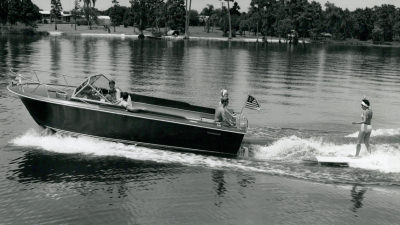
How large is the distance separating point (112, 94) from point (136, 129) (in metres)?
1.65

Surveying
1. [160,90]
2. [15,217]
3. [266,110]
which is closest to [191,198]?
[15,217]

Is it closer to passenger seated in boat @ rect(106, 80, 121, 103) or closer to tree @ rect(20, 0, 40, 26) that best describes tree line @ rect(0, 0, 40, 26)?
tree @ rect(20, 0, 40, 26)

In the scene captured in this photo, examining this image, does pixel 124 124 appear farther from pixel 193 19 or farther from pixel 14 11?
pixel 193 19

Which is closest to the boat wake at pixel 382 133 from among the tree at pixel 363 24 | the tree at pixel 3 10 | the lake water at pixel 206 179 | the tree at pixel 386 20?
the lake water at pixel 206 179

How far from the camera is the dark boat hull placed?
14.5m

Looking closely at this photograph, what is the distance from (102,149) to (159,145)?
72.8 inches

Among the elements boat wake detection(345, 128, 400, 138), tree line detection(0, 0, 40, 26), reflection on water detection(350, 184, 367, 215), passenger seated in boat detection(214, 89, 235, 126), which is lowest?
reflection on water detection(350, 184, 367, 215)

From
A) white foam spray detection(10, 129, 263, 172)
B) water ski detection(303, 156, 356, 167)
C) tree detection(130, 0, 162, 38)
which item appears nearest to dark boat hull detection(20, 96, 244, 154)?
white foam spray detection(10, 129, 263, 172)

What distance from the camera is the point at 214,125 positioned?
1445 cm

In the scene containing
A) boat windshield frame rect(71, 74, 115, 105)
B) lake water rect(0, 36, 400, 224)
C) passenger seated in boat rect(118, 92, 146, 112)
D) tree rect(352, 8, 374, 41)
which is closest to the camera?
lake water rect(0, 36, 400, 224)

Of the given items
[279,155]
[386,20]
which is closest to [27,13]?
[386,20]

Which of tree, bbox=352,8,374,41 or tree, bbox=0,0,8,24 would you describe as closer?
tree, bbox=0,0,8,24

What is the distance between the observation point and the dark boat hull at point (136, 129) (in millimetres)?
14469

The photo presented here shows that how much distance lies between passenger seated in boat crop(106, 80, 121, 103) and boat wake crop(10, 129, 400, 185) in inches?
56.2
